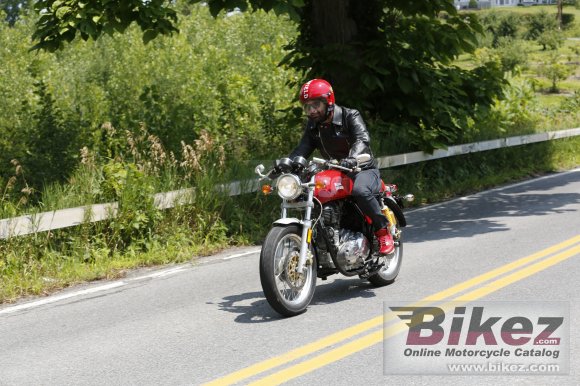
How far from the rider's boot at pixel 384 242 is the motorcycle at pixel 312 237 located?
64 millimetres

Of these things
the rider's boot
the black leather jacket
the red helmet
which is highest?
the red helmet

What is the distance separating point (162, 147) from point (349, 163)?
→ 6079 millimetres

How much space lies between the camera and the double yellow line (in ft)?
20.2

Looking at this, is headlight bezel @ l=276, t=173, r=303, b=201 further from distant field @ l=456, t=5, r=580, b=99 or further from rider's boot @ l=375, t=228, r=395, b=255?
distant field @ l=456, t=5, r=580, b=99

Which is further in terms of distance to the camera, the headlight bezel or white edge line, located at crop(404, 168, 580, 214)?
white edge line, located at crop(404, 168, 580, 214)

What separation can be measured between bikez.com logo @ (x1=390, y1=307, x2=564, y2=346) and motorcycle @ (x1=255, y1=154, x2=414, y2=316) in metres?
0.79

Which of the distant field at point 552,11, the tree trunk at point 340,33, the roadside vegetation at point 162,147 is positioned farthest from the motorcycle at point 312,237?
the distant field at point 552,11

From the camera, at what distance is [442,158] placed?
16.6m

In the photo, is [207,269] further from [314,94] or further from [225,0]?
[225,0]

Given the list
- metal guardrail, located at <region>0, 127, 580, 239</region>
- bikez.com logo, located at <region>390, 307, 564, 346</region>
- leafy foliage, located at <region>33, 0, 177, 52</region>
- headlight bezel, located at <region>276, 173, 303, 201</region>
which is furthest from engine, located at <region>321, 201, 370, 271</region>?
leafy foliage, located at <region>33, 0, 177, 52</region>

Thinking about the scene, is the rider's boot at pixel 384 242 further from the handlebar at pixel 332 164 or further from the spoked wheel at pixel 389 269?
the handlebar at pixel 332 164

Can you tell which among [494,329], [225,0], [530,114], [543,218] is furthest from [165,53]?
[494,329]

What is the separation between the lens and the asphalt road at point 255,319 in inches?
245

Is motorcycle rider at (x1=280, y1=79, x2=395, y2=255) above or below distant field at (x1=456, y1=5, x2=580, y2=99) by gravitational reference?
below
